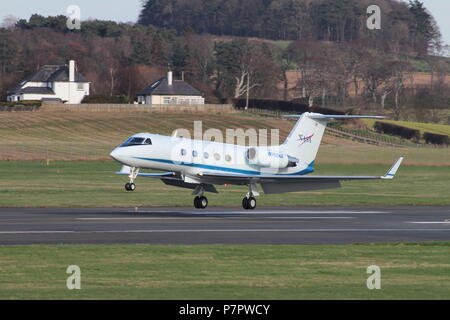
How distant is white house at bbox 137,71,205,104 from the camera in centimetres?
14312

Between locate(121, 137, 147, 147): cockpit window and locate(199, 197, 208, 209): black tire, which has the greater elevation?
locate(121, 137, 147, 147): cockpit window

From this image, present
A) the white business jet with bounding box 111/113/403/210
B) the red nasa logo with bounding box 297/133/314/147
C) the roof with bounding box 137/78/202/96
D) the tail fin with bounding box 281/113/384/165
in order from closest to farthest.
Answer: the white business jet with bounding box 111/113/403/210 → the tail fin with bounding box 281/113/384/165 → the red nasa logo with bounding box 297/133/314/147 → the roof with bounding box 137/78/202/96

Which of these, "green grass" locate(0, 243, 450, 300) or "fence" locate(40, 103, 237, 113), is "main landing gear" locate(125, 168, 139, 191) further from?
"fence" locate(40, 103, 237, 113)

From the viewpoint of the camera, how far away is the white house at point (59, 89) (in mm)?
144250

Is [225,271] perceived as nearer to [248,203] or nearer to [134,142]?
[134,142]

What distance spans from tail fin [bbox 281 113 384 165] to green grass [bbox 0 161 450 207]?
5.02m

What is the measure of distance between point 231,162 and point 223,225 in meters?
6.30

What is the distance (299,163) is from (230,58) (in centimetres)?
14176

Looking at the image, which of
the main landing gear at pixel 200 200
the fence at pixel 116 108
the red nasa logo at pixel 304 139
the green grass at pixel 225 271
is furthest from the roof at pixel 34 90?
the green grass at pixel 225 271

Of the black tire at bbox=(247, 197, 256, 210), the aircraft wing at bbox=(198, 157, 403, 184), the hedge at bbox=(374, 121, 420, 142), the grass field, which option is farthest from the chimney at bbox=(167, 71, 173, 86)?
the aircraft wing at bbox=(198, 157, 403, 184)

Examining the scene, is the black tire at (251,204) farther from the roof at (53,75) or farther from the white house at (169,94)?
the roof at (53,75)

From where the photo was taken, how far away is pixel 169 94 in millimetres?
143625

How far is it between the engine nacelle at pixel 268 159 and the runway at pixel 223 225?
2.17 metres

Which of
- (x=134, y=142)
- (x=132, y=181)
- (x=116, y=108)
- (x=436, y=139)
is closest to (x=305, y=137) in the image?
(x=134, y=142)
